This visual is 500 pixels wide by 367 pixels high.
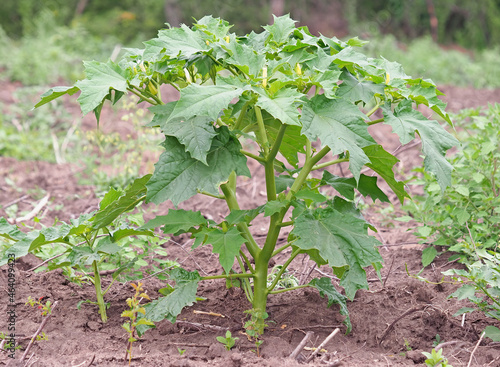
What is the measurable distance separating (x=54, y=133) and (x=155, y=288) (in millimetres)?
4259

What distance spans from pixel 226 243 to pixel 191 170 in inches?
12.3

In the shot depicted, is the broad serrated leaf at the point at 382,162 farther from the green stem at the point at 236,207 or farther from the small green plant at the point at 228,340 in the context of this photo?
the small green plant at the point at 228,340

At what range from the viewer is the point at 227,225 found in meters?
2.20

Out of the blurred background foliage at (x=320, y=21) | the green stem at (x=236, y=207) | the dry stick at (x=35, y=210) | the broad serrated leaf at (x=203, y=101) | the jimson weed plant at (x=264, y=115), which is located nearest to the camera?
the broad serrated leaf at (x=203, y=101)

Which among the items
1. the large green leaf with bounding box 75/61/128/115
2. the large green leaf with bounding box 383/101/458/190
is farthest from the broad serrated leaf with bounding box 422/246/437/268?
the large green leaf with bounding box 75/61/128/115

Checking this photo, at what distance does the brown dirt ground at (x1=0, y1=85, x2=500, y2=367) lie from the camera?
2.19 meters

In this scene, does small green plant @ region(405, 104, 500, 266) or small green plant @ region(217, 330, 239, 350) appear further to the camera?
small green plant @ region(405, 104, 500, 266)

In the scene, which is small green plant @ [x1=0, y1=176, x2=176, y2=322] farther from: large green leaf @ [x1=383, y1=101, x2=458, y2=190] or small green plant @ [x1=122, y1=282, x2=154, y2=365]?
large green leaf @ [x1=383, y1=101, x2=458, y2=190]

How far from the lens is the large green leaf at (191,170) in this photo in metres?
1.99

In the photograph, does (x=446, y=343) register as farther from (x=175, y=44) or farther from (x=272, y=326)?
(x=175, y=44)

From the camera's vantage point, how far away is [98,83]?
6.56ft

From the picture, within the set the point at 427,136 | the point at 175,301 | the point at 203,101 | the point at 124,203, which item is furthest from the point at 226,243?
the point at 427,136

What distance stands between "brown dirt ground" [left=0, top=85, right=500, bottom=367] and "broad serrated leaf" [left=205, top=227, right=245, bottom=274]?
1.19 feet

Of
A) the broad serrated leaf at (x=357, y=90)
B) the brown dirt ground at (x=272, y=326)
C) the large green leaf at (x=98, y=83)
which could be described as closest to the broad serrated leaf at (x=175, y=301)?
the brown dirt ground at (x=272, y=326)
